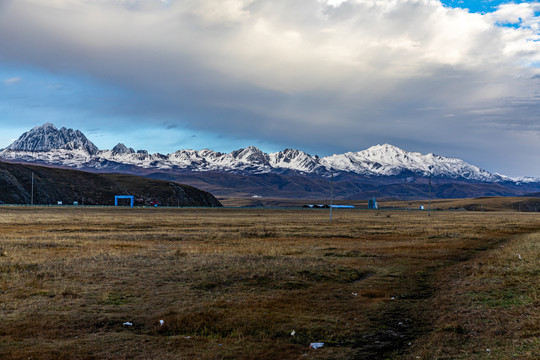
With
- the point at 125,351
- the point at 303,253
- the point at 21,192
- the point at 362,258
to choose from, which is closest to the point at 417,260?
the point at 362,258

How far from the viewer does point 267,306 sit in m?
17.9

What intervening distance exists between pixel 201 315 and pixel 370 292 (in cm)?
866

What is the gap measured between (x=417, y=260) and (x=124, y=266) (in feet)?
68.0

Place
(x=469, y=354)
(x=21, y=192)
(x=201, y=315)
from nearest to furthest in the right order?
(x=469, y=354)
(x=201, y=315)
(x=21, y=192)

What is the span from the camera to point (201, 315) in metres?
16.2

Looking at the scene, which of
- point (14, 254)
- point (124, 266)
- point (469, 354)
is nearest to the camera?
point (469, 354)

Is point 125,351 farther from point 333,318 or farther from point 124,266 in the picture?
point 124,266

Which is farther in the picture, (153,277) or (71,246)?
(71,246)

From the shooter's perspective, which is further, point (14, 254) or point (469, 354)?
point (14, 254)

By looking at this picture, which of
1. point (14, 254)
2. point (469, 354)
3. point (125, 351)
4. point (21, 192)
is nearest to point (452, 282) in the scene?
point (469, 354)

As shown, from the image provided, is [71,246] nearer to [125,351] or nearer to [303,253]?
[303,253]

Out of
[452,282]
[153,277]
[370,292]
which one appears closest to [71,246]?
[153,277]

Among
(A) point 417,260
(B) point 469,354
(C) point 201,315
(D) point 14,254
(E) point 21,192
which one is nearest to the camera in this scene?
(B) point 469,354

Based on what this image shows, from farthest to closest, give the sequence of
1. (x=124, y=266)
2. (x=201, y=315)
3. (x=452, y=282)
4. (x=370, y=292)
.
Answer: (x=124, y=266)
(x=452, y=282)
(x=370, y=292)
(x=201, y=315)
